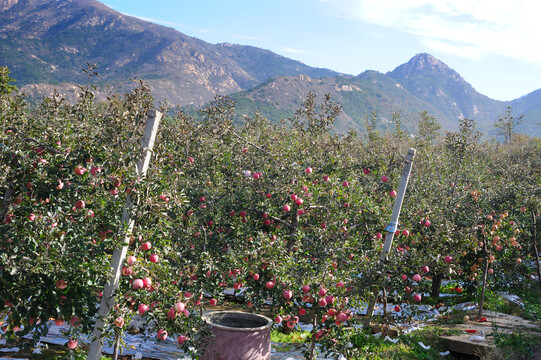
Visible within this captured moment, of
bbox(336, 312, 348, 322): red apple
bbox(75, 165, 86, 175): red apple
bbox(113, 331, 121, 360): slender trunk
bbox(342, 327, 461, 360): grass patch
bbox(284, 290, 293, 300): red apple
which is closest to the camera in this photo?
bbox(75, 165, 86, 175): red apple

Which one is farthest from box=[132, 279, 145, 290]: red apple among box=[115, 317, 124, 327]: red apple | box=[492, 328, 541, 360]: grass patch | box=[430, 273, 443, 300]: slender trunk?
box=[430, 273, 443, 300]: slender trunk

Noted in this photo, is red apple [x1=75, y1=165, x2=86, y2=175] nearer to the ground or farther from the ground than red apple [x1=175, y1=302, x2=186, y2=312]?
farther from the ground

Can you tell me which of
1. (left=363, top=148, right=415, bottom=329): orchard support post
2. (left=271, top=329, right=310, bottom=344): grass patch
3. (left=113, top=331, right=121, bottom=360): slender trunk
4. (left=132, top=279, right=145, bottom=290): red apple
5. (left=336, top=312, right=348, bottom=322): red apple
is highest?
(left=363, top=148, right=415, bottom=329): orchard support post

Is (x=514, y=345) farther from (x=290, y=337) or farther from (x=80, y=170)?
(x=80, y=170)

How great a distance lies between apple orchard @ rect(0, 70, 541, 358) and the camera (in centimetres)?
403

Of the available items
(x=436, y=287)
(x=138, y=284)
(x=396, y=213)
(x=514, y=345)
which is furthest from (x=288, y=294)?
(x=436, y=287)

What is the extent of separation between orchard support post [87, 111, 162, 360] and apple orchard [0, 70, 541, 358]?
0.25 feet

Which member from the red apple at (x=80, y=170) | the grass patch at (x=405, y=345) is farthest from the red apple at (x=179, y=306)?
the grass patch at (x=405, y=345)

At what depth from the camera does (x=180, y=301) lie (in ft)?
15.1

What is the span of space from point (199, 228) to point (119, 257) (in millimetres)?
2955

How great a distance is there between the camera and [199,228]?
7262 millimetres

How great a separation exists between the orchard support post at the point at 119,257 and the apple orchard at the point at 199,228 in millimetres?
76

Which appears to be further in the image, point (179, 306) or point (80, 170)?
point (179, 306)

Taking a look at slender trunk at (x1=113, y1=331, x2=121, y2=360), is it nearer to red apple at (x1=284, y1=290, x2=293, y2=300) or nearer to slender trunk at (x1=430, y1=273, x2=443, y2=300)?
red apple at (x1=284, y1=290, x2=293, y2=300)
